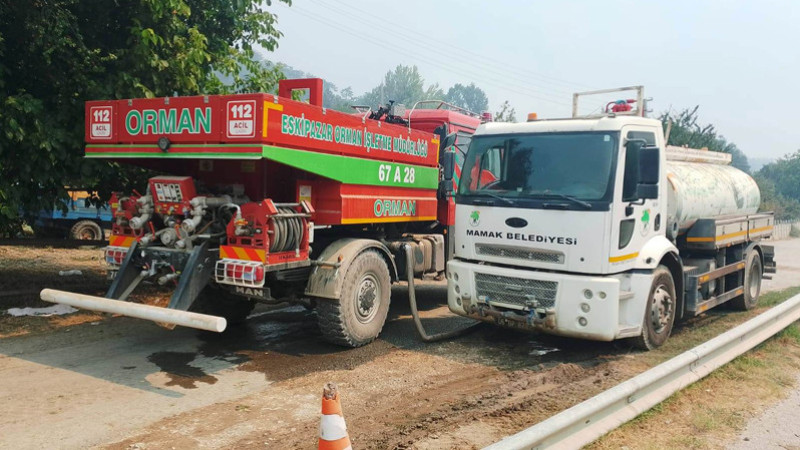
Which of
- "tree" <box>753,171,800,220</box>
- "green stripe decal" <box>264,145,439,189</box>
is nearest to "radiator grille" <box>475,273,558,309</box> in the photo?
"green stripe decal" <box>264,145,439,189</box>

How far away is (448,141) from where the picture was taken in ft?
30.1

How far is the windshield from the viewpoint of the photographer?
6.35 metres

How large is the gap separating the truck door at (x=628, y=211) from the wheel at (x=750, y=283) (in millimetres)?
4215

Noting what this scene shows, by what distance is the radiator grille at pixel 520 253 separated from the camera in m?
6.48

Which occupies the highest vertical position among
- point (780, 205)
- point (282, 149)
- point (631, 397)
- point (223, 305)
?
point (780, 205)

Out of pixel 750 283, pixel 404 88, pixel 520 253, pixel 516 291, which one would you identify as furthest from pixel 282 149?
pixel 404 88

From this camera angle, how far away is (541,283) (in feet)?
21.5

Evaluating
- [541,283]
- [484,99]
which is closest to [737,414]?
[541,283]

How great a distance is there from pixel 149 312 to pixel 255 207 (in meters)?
1.38

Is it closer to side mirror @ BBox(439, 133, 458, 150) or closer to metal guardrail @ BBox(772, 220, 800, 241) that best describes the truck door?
side mirror @ BBox(439, 133, 458, 150)

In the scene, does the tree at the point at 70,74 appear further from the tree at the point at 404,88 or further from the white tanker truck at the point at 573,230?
the tree at the point at 404,88

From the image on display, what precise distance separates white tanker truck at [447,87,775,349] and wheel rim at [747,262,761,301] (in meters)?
2.97

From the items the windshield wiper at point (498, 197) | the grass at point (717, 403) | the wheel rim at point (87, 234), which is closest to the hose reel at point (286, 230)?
the windshield wiper at point (498, 197)

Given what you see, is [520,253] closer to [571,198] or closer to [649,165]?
[571,198]
